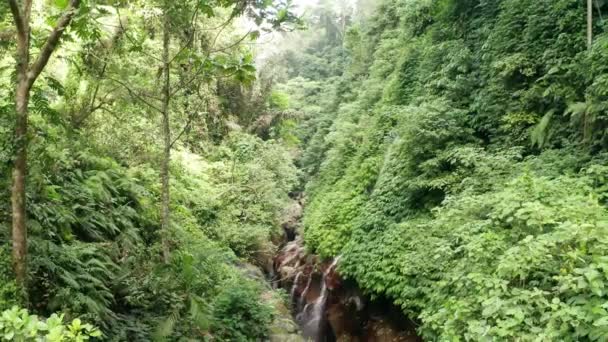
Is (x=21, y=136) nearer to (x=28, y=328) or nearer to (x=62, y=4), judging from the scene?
(x=62, y=4)

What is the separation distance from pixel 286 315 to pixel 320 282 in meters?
1.40

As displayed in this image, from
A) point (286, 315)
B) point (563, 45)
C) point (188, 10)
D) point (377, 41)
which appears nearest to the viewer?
point (188, 10)

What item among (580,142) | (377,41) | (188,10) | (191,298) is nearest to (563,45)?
(580,142)

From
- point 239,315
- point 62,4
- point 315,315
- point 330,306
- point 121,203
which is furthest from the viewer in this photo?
point 315,315

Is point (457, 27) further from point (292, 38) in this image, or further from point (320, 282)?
point (292, 38)

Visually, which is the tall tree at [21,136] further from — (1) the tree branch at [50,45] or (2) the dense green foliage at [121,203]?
(2) the dense green foliage at [121,203]

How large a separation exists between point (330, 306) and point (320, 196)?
582 cm

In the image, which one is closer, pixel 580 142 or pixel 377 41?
pixel 580 142

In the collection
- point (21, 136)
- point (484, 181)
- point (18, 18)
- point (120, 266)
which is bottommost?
point (120, 266)

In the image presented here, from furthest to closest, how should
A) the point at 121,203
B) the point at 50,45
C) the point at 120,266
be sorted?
the point at 121,203, the point at 120,266, the point at 50,45

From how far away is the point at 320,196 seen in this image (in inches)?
644

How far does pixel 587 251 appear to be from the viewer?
3768 millimetres

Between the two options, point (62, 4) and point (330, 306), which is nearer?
point (62, 4)

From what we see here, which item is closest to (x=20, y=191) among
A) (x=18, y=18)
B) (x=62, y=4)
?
(x=18, y=18)
